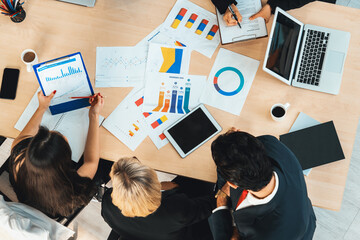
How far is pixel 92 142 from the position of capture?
4.86ft

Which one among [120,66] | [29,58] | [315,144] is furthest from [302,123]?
[29,58]

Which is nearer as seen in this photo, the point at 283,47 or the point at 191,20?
the point at 283,47

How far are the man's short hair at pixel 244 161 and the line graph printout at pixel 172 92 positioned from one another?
404mm

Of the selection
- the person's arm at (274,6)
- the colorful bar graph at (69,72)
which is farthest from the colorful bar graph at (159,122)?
the person's arm at (274,6)

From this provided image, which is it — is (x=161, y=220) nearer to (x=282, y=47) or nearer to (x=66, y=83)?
(x=66, y=83)

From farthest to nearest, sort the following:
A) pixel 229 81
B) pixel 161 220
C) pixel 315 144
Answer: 1. pixel 229 81
2. pixel 315 144
3. pixel 161 220

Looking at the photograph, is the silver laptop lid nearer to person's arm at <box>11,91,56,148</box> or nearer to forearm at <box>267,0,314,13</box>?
forearm at <box>267,0,314,13</box>

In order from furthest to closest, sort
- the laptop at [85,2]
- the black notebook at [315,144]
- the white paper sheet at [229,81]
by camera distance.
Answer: the laptop at [85,2] → the white paper sheet at [229,81] → the black notebook at [315,144]

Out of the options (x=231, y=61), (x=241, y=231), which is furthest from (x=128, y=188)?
(x=231, y=61)

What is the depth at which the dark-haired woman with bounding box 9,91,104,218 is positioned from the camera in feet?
3.96

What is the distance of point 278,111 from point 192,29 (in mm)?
620

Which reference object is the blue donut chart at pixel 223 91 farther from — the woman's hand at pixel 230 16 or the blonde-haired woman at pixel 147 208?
the blonde-haired woman at pixel 147 208

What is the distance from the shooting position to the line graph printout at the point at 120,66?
1.59 metres

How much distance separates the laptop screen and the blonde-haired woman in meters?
0.75
